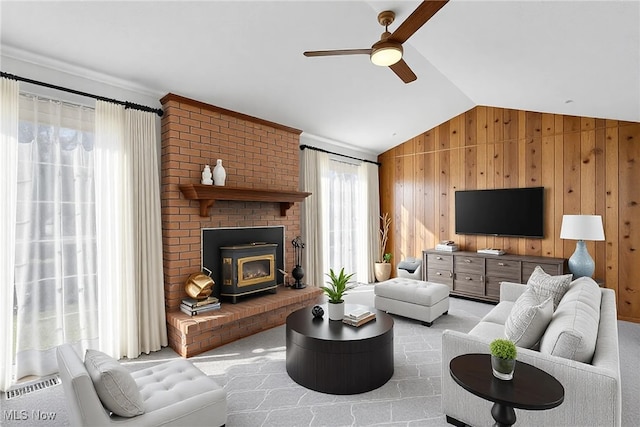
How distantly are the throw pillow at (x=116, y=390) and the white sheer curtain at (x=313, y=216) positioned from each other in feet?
10.9

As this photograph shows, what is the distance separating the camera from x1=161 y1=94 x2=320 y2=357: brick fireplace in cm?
331

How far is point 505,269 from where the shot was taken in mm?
A: 4695

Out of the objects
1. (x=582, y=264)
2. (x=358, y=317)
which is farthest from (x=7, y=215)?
(x=582, y=264)

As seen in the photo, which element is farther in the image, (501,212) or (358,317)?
(501,212)

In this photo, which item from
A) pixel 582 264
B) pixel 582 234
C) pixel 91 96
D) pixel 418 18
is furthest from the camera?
pixel 582 264

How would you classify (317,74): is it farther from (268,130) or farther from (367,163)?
(367,163)

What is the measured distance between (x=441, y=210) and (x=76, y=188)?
206 inches

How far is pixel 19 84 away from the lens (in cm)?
253

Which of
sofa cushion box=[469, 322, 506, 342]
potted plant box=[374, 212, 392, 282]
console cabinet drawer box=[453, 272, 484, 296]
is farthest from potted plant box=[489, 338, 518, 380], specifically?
potted plant box=[374, 212, 392, 282]

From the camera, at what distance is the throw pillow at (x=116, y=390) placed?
1.60 m

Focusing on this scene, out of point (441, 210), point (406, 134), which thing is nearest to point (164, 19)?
point (406, 134)

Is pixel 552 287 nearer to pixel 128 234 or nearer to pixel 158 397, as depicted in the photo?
pixel 158 397

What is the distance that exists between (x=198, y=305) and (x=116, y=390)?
5.52 ft

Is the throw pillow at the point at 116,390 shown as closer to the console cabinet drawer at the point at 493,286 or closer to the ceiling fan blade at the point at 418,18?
the ceiling fan blade at the point at 418,18
